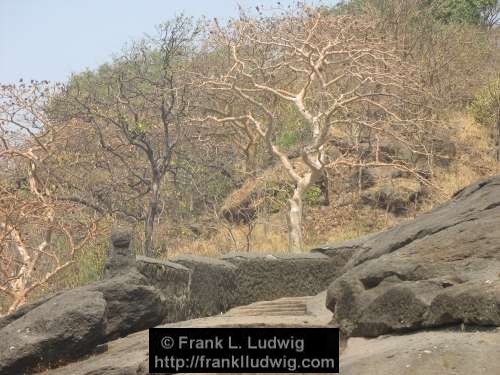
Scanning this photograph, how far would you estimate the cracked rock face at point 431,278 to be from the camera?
595 cm

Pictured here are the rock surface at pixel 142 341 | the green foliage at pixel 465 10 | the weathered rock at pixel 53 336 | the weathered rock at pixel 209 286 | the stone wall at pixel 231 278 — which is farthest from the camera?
the green foliage at pixel 465 10

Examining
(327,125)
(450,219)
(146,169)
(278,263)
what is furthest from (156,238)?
(450,219)

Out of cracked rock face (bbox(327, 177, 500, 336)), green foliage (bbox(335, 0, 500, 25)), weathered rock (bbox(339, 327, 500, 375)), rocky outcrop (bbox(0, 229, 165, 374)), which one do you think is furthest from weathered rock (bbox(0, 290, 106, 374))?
green foliage (bbox(335, 0, 500, 25))

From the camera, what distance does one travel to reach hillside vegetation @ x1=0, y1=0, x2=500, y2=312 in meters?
15.4

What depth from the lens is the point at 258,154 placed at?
20.1m

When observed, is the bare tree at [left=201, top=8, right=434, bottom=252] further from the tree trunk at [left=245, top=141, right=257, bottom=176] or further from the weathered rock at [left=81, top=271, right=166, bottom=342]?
the weathered rock at [left=81, top=271, right=166, bottom=342]

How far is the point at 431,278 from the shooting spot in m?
6.73

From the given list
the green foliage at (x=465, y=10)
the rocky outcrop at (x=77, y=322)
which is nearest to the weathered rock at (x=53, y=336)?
the rocky outcrop at (x=77, y=322)

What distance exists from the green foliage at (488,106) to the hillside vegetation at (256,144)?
0.04m

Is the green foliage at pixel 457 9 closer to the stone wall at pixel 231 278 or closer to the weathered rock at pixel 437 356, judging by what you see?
the stone wall at pixel 231 278

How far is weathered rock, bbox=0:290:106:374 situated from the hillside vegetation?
212 inches

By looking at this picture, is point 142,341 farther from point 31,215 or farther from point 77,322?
point 31,215

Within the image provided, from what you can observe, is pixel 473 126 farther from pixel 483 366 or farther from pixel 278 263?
pixel 483 366

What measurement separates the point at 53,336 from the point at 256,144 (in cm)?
1106
